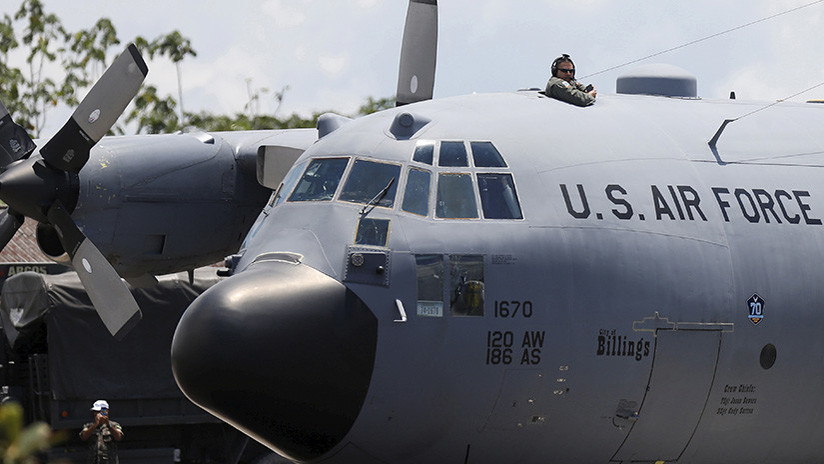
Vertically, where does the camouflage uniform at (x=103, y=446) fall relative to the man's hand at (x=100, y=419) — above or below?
below

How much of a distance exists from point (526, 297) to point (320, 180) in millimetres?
2045

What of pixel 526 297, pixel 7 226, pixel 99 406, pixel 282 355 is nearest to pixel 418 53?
pixel 526 297

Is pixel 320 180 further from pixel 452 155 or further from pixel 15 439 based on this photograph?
pixel 15 439

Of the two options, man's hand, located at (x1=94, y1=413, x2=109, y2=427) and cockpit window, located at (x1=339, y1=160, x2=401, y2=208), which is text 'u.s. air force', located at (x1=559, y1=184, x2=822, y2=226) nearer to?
cockpit window, located at (x1=339, y1=160, x2=401, y2=208)

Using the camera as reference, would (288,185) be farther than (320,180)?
Yes

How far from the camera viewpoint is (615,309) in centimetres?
920

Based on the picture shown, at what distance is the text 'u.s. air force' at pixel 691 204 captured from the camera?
9469 mm

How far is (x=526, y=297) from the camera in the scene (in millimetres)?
8969

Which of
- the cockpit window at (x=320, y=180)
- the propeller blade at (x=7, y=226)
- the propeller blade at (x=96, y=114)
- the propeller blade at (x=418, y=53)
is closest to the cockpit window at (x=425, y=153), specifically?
the cockpit window at (x=320, y=180)

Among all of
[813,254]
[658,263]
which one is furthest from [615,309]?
[813,254]

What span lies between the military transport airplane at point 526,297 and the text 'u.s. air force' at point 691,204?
0.7 inches

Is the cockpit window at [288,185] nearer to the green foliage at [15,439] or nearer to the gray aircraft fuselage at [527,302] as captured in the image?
the gray aircraft fuselage at [527,302]

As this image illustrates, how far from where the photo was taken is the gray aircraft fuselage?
853 centimetres

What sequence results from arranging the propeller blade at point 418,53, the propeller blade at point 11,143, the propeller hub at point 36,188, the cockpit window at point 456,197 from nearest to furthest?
1. the cockpit window at point 456,197
2. the propeller blade at point 418,53
3. the propeller hub at point 36,188
4. the propeller blade at point 11,143
